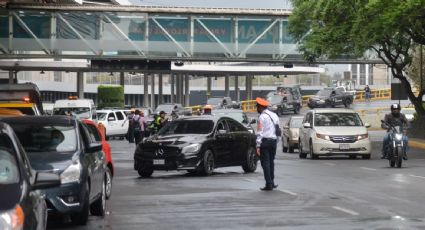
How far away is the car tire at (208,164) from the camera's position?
74.7 ft

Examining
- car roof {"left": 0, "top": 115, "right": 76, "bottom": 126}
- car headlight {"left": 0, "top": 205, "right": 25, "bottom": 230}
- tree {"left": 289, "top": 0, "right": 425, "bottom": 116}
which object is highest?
tree {"left": 289, "top": 0, "right": 425, "bottom": 116}

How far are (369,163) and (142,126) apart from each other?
11238mm

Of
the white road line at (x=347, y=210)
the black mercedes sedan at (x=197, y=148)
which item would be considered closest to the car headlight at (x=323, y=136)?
the black mercedes sedan at (x=197, y=148)

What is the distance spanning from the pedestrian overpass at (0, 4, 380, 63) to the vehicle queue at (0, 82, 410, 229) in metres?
20.8

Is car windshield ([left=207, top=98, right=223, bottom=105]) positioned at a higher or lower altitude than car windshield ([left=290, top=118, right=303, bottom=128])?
higher

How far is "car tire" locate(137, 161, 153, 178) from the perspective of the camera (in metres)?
22.9

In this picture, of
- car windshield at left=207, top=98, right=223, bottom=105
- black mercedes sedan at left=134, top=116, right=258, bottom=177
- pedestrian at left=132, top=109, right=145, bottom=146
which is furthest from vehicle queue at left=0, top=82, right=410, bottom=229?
car windshield at left=207, top=98, right=223, bottom=105

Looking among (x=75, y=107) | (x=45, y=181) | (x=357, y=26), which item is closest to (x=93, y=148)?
(x=45, y=181)

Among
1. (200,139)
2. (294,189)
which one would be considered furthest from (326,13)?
(294,189)

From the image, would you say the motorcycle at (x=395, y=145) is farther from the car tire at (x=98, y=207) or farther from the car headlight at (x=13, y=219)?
the car headlight at (x=13, y=219)

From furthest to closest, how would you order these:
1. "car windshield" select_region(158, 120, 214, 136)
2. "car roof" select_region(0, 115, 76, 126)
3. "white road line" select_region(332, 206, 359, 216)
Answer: "car windshield" select_region(158, 120, 214, 136) → "white road line" select_region(332, 206, 359, 216) → "car roof" select_region(0, 115, 76, 126)

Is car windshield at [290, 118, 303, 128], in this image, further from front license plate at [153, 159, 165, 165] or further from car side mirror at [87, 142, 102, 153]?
car side mirror at [87, 142, 102, 153]

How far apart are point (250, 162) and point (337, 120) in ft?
23.5

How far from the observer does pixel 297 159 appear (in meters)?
31.7
